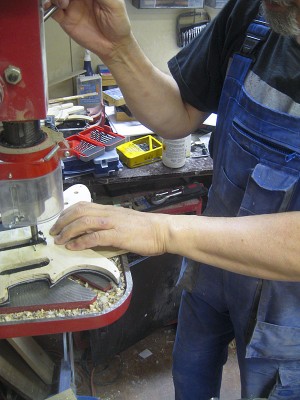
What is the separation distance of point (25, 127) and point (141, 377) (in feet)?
4.60

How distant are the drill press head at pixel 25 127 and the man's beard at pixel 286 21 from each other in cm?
41

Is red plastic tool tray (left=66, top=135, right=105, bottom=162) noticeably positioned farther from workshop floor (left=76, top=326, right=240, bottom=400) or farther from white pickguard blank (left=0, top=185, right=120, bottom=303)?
workshop floor (left=76, top=326, right=240, bottom=400)

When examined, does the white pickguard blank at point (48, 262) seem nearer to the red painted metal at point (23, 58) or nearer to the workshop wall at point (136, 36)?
the red painted metal at point (23, 58)

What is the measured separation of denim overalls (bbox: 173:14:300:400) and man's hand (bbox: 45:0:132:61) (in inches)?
10.1

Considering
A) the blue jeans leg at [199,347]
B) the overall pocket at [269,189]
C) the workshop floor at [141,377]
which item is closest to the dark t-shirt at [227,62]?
the overall pocket at [269,189]

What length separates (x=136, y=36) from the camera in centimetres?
188

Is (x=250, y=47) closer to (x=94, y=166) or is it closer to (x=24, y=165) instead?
(x=24, y=165)

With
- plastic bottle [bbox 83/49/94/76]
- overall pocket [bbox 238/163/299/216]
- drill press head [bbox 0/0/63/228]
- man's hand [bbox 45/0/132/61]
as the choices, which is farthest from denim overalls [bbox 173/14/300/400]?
plastic bottle [bbox 83/49/94/76]

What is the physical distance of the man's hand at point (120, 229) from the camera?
838mm

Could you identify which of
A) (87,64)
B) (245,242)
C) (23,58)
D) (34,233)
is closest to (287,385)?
(245,242)

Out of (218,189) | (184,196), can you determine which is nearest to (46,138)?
(218,189)

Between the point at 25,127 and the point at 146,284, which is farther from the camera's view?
the point at 146,284

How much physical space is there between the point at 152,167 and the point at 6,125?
2.71 ft

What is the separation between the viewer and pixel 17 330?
0.80m
